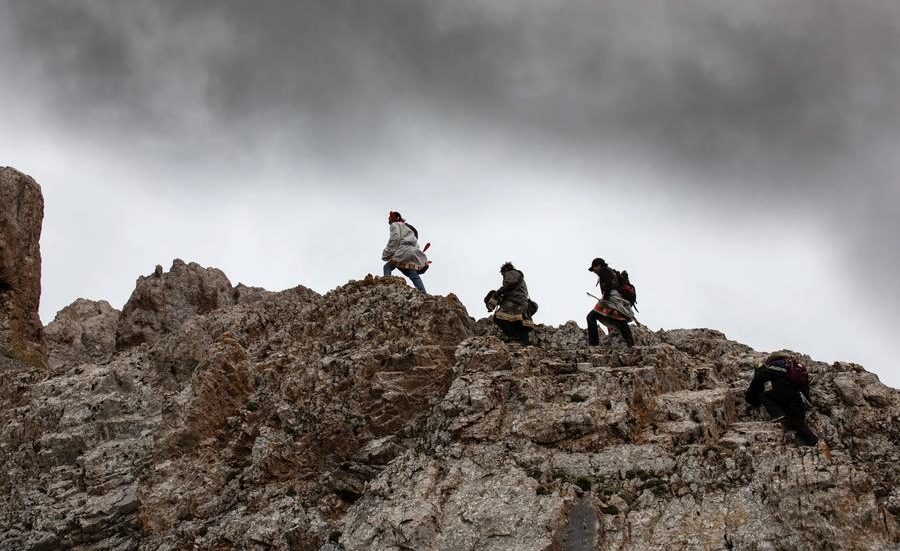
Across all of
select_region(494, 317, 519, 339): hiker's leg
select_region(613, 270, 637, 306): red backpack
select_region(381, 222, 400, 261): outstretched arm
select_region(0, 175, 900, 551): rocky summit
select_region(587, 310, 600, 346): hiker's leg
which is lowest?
select_region(0, 175, 900, 551): rocky summit

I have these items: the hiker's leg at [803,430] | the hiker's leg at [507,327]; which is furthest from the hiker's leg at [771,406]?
the hiker's leg at [507,327]

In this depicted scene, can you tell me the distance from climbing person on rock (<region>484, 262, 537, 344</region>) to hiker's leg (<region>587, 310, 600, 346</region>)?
1908mm

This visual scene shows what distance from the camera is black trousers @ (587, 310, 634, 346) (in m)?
26.0

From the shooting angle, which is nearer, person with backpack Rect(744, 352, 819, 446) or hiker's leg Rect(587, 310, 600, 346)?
person with backpack Rect(744, 352, 819, 446)

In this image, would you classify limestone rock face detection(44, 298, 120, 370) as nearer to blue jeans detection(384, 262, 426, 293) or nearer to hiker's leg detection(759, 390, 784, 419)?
blue jeans detection(384, 262, 426, 293)

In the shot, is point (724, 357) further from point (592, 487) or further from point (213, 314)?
point (213, 314)

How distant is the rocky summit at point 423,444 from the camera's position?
691 inches

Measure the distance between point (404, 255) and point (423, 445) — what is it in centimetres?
1112

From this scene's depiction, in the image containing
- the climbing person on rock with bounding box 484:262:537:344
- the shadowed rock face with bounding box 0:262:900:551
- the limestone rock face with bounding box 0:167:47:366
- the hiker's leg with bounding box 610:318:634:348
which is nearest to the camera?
the shadowed rock face with bounding box 0:262:900:551

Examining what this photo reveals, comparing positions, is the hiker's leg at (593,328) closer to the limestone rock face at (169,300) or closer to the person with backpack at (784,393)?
the person with backpack at (784,393)

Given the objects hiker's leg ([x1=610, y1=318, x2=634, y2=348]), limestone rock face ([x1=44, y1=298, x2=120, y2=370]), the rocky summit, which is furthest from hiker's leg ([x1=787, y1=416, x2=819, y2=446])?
→ limestone rock face ([x1=44, y1=298, x2=120, y2=370])

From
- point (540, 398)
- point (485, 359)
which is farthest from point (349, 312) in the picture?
point (540, 398)

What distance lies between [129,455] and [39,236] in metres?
18.8

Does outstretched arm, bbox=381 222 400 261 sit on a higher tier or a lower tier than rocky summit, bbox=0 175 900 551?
higher
